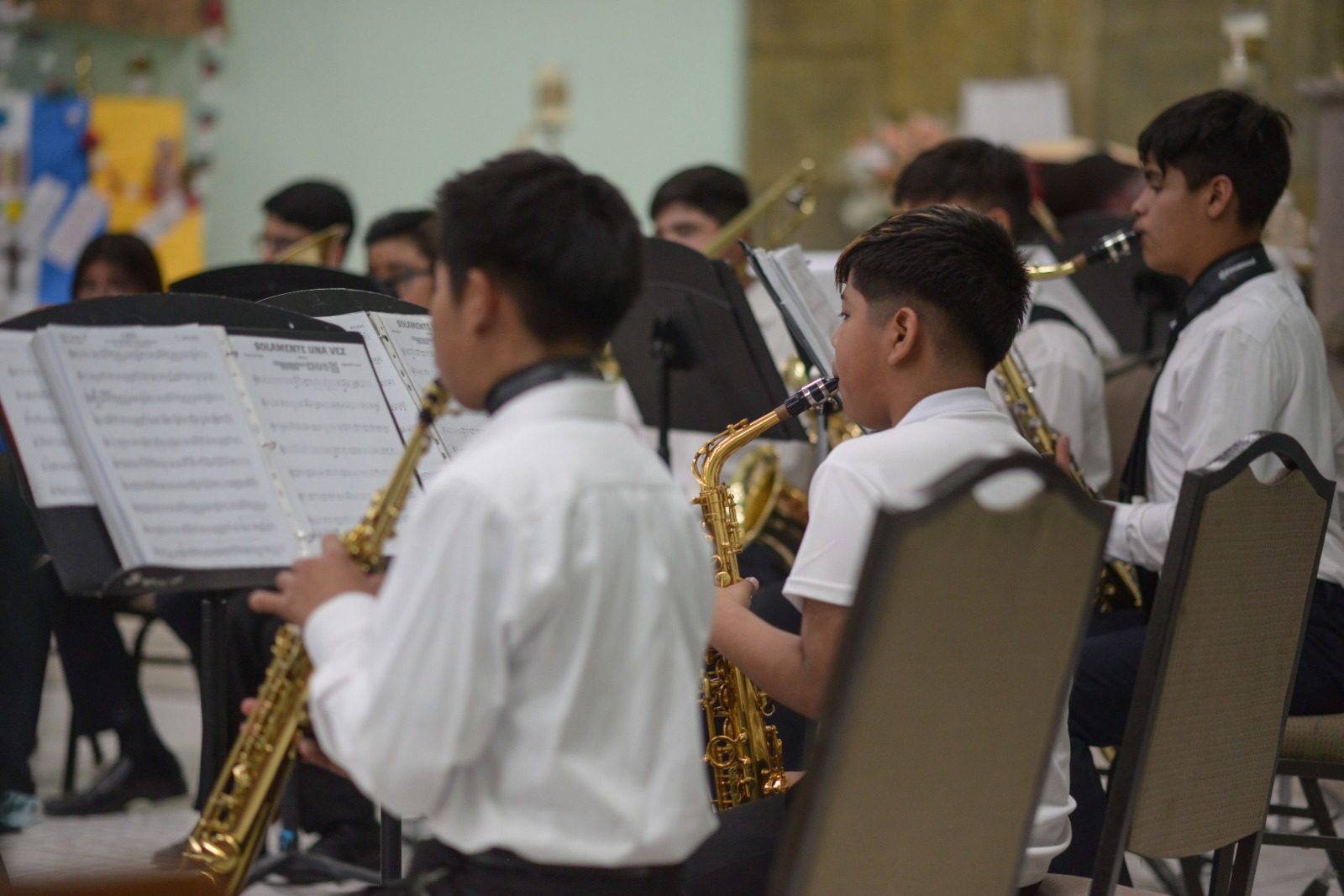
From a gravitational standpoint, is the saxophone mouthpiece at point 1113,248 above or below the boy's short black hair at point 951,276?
below

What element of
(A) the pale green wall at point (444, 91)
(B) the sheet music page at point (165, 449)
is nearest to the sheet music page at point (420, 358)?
(B) the sheet music page at point (165, 449)

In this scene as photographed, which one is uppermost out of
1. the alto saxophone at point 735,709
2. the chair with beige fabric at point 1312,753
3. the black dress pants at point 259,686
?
the alto saxophone at point 735,709

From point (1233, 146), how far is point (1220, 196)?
0.08 m

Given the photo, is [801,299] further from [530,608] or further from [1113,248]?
[530,608]

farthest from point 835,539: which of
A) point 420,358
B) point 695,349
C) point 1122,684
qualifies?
point 695,349

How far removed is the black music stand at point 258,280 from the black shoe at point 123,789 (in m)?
1.27

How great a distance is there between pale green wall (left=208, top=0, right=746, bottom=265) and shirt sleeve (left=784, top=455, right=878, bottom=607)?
571cm

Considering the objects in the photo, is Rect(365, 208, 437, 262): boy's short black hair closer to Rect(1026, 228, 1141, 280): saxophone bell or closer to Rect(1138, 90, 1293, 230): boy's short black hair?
Rect(1026, 228, 1141, 280): saxophone bell

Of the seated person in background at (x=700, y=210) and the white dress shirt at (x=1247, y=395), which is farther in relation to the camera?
the seated person in background at (x=700, y=210)

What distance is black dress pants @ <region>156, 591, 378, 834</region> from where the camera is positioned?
312cm

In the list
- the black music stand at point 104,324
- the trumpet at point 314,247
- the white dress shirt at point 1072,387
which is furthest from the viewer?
the trumpet at point 314,247

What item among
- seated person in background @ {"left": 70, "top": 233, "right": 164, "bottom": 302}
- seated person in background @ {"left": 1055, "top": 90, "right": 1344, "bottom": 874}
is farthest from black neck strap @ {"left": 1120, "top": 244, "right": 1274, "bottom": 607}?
seated person in background @ {"left": 70, "top": 233, "right": 164, "bottom": 302}

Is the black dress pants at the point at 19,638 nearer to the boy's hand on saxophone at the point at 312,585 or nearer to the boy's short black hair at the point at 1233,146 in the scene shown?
the boy's hand on saxophone at the point at 312,585

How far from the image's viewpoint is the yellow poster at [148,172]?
6.63 m
